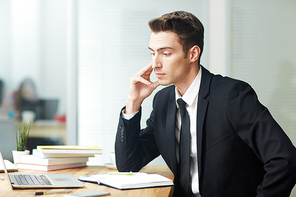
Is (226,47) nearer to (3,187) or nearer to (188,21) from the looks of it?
(188,21)

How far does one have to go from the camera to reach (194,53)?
171 centimetres

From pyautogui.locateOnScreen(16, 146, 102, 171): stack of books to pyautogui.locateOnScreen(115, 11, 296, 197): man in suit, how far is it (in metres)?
0.24

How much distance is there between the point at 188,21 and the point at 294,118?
60.3 inches

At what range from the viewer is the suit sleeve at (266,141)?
1297mm

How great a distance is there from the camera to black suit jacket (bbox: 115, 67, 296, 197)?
132 cm

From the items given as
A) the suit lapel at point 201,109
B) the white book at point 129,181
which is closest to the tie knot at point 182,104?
the suit lapel at point 201,109

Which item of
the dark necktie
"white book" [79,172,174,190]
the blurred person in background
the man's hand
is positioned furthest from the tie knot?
the blurred person in background

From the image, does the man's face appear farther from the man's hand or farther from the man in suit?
the man's hand

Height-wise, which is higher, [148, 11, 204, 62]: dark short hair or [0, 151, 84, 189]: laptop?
[148, 11, 204, 62]: dark short hair

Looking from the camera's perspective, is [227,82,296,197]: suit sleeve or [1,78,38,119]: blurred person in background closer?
[227,82,296,197]: suit sleeve

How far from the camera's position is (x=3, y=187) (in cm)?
132

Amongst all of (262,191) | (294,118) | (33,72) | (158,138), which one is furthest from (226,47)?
(33,72)

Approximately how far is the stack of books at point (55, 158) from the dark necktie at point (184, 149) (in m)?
0.53

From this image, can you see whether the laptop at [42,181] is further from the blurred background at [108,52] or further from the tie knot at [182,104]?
the blurred background at [108,52]
